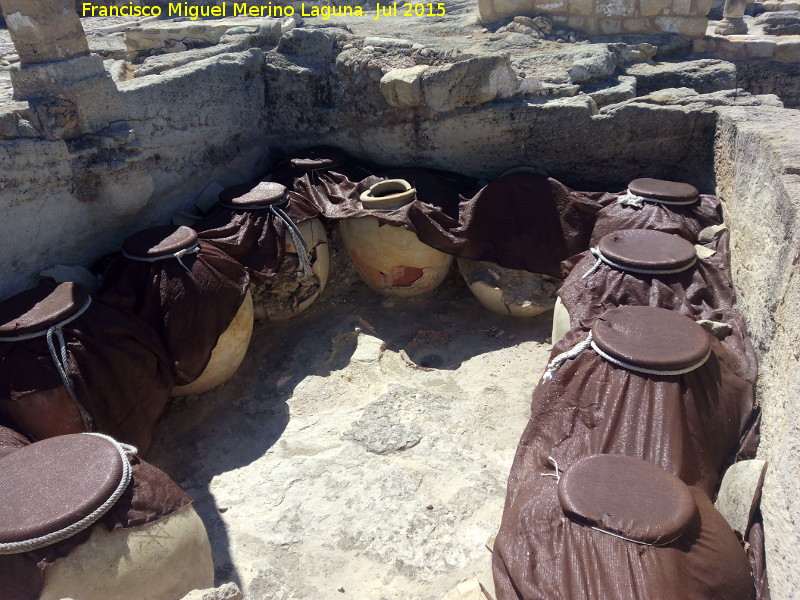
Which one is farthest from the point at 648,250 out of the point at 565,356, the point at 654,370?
the point at 654,370

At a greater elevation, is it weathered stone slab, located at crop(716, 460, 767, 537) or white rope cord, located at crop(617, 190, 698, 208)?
white rope cord, located at crop(617, 190, 698, 208)

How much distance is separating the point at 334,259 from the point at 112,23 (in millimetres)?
5959

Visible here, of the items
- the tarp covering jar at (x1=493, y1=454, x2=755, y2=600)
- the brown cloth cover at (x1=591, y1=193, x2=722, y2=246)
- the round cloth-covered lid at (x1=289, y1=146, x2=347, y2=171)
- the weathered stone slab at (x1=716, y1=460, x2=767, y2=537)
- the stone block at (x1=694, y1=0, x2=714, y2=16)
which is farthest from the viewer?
the stone block at (x1=694, y1=0, x2=714, y2=16)

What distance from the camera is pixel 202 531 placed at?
8.86 ft

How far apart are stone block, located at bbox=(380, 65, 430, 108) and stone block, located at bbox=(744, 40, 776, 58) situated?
4.19 meters

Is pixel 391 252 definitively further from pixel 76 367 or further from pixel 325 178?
pixel 76 367

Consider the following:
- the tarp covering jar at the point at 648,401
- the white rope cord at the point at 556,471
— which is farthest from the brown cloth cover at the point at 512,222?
the white rope cord at the point at 556,471

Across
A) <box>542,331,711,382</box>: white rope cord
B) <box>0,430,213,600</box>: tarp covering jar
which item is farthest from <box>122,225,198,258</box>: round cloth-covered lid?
<box>542,331,711,382</box>: white rope cord

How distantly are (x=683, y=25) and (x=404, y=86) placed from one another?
3.84 meters

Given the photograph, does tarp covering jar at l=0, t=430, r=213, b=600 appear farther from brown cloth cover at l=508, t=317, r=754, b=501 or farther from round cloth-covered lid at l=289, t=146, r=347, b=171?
round cloth-covered lid at l=289, t=146, r=347, b=171

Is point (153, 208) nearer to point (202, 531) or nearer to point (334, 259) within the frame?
point (334, 259)

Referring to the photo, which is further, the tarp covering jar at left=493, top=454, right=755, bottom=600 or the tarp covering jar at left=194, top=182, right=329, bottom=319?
the tarp covering jar at left=194, top=182, right=329, bottom=319

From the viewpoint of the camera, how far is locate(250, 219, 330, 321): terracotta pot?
4.79 meters

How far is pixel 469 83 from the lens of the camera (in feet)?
16.4
